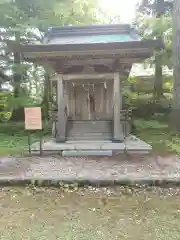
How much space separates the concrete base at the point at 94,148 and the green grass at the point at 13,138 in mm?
664

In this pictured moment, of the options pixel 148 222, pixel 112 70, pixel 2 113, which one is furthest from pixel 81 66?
pixel 2 113

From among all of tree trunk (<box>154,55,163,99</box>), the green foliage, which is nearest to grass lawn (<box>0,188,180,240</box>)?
the green foliage

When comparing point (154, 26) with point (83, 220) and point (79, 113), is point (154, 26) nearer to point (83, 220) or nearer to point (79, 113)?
point (79, 113)

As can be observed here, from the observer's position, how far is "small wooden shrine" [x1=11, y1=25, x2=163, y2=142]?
8.01 meters

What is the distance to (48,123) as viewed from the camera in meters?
13.1

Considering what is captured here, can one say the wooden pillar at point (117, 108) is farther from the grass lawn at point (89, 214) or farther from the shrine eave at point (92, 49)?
the grass lawn at point (89, 214)

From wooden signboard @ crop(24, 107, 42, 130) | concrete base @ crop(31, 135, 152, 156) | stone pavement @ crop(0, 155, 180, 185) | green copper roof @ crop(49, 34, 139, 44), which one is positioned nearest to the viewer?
stone pavement @ crop(0, 155, 180, 185)

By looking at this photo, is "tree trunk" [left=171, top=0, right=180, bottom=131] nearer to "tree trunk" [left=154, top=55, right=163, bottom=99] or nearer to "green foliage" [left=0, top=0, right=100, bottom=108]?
"green foliage" [left=0, top=0, right=100, bottom=108]

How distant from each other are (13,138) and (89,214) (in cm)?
739

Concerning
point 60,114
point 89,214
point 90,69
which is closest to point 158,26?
point 90,69

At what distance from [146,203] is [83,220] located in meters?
1.11

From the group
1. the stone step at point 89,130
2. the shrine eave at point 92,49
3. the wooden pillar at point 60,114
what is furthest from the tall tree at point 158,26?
the wooden pillar at point 60,114

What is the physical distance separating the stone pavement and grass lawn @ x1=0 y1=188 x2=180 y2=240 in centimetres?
28

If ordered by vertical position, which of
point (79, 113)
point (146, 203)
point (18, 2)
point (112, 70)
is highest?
point (18, 2)
